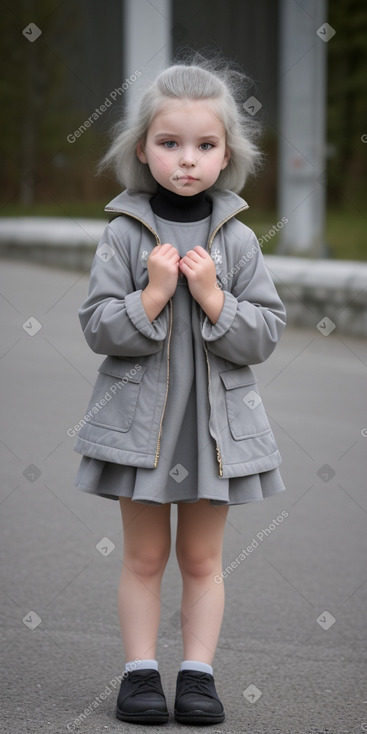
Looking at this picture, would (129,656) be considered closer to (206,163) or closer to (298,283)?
(206,163)

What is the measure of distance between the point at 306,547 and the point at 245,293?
74.3 inches

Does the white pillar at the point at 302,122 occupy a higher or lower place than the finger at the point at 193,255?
lower

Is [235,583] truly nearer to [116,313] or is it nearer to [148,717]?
[148,717]

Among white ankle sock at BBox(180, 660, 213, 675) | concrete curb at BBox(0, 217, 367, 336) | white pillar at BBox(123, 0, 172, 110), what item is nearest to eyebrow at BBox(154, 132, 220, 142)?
white ankle sock at BBox(180, 660, 213, 675)

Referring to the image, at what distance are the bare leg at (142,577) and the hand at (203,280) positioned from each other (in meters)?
0.52

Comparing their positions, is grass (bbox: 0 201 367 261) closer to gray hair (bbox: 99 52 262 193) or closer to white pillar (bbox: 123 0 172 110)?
white pillar (bbox: 123 0 172 110)

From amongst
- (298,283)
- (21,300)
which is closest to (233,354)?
(298,283)

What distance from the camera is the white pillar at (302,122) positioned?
996 centimetres

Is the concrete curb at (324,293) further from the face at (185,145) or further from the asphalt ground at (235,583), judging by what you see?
the face at (185,145)

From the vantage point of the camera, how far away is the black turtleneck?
269 cm

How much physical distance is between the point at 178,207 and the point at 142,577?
2.98 ft

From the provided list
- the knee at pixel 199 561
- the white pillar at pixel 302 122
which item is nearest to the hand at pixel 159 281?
the knee at pixel 199 561

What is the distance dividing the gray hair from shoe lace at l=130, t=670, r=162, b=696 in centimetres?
119

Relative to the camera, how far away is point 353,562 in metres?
4.15
